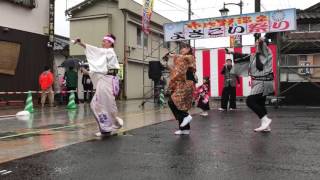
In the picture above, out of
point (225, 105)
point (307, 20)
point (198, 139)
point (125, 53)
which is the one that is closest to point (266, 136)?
point (198, 139)

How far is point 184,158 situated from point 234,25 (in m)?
12.8

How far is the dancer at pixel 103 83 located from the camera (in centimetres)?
862

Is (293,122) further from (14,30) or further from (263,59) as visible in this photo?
(14,30)

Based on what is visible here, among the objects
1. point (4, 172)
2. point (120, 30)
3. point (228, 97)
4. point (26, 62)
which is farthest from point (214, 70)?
point (4, 172)

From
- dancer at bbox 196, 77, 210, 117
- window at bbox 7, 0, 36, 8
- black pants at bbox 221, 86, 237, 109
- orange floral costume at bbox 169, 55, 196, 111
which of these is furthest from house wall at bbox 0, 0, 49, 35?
orange floral costume at bbox 169, 55, 196, 111

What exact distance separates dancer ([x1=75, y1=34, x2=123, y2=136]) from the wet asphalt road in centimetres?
42

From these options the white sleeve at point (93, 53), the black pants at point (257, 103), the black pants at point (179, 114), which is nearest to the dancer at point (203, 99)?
the black pants at point (257, 103)

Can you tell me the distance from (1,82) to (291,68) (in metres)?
11.0

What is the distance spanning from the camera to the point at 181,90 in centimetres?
884

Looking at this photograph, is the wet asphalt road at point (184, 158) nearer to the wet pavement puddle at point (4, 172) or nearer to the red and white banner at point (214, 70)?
the wet pavement puddle at point (4, 172)

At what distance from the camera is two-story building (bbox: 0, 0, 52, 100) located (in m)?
19.5

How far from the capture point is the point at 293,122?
35.5ft

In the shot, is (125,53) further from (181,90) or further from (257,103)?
(181,90)

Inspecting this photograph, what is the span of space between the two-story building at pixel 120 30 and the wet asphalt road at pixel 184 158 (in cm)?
2103
